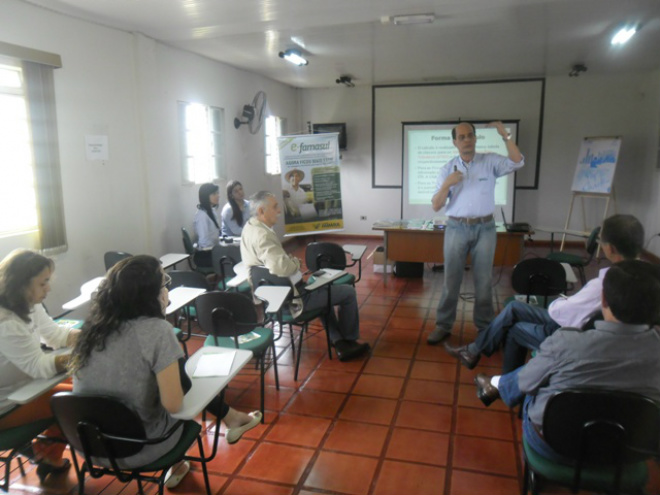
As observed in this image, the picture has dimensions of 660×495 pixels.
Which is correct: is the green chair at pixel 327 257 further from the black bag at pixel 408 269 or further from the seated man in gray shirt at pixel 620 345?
the seated man in gray shirt at pixel 620 345

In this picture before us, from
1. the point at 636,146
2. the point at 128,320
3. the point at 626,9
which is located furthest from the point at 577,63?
the point at 128,320

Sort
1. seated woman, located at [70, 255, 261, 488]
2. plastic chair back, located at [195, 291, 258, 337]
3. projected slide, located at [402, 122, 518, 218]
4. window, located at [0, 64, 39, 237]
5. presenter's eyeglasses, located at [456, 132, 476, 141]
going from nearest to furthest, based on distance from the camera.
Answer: seated woman, located at [70, 255, 261, 488] < plastic chair back, located at [195, 291, 258, 337] < window, located at [0, 64, 39, 237] < presenter's eyeglasses, located at [456, 132, 476, 141] < projected slide, located at [402, 122, 518, 218]

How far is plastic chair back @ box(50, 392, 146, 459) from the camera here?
151cm

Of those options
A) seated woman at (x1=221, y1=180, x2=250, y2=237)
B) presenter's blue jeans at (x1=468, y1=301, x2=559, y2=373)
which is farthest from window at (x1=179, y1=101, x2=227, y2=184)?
presenter's blue jeans at (x1=468, y1=301, x2=559, y2=373)

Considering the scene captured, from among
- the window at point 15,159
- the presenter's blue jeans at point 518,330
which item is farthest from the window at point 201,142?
the presenter's blue jeans at point 518,330

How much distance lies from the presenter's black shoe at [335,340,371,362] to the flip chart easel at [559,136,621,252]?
13.7 ft

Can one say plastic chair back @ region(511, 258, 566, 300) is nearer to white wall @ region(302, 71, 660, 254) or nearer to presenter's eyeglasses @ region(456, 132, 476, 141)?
presenter's eyeglasses @ region(456, 132, 476, 141)

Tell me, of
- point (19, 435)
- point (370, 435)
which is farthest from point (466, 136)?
point (19, 435)

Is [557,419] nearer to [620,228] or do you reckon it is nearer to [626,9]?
[620,228]

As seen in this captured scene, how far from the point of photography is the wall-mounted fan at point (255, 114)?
6.32 metres

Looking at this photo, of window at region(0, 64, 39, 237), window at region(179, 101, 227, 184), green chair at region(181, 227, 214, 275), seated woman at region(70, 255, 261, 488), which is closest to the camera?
seated woman at region(70, 255, 261, 488)

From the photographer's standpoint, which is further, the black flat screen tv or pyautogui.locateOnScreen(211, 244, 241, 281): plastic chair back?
the black flat screen tv

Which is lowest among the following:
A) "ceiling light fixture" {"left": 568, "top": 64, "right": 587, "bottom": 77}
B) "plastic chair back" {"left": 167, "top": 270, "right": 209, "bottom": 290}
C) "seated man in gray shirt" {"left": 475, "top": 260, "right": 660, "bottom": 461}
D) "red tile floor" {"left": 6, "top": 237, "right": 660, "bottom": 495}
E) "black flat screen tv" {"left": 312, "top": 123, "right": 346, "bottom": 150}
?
"red tile floor" {"left": 6, "top": 237, "right": 660, "bottom": 495}

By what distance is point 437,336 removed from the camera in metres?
3.77
